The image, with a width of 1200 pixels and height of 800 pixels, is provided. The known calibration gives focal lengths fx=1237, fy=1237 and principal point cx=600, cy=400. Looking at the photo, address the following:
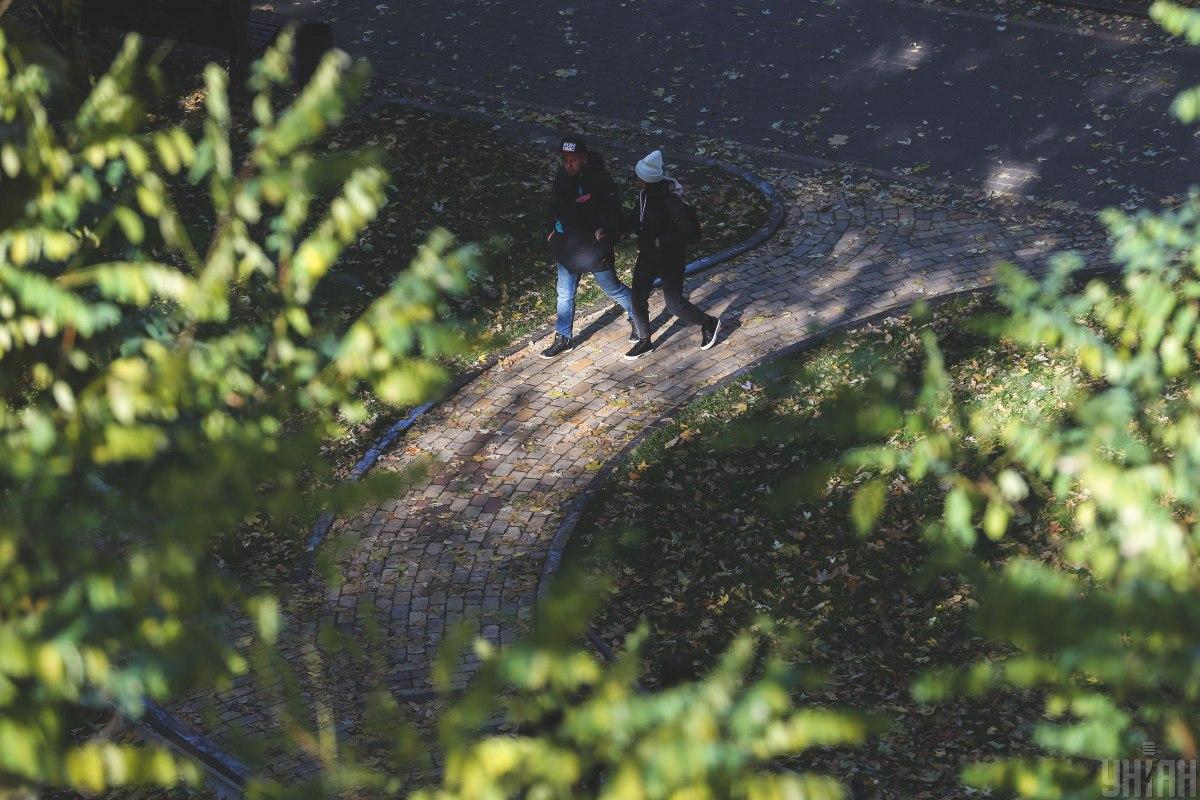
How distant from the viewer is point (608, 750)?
316 cm

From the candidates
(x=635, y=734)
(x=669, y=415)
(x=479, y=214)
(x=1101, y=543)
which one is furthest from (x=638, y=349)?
(x=635, y=734)

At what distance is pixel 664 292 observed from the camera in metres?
10.4

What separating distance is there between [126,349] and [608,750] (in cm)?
228

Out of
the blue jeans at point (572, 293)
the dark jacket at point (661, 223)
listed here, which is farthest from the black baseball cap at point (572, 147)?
the blue jeans at point (572, 293)

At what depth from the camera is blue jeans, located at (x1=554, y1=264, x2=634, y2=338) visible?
10.5 meters

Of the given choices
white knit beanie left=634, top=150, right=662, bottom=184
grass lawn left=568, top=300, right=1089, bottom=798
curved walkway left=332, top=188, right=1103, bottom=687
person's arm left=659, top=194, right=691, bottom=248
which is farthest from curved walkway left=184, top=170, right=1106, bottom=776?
white knit beanie left=634, top=150, right=662, bottom=184

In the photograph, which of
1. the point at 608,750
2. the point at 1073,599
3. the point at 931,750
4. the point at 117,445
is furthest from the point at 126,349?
the point at 931,750

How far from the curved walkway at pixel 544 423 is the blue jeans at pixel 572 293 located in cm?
33

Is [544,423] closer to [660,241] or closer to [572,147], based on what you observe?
[660,241]

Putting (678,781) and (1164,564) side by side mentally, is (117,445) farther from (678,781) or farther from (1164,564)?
(1164,564)

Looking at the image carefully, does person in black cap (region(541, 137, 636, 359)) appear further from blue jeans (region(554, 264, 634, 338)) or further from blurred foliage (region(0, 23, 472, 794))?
blurred foliage (region(0, 23, 472, 794))

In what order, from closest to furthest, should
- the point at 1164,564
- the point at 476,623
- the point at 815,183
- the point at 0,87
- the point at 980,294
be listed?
the point at 1164,564 < the point at 0,87 < the point at 476,623 < the point at 980,294 < the point at 815,183

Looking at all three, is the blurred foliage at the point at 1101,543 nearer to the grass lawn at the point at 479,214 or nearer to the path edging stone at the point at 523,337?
the path edging stone at the point at 523,337

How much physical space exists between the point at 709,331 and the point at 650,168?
165 cm
